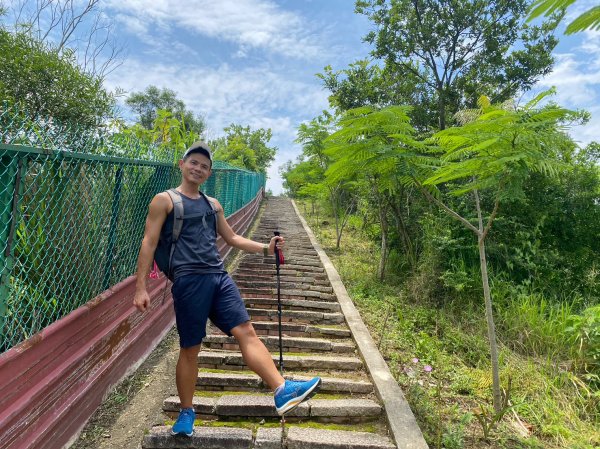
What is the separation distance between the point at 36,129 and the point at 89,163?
2.77 ft

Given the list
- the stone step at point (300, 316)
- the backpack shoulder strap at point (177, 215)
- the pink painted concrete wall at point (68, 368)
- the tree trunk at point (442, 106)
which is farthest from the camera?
the tree trunk at point (442, 106)

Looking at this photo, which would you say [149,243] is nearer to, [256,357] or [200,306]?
[200,306]

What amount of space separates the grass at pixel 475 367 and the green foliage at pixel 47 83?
641 centimetres

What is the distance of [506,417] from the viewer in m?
3.33

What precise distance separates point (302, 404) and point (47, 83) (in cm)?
818

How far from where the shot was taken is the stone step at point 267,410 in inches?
121

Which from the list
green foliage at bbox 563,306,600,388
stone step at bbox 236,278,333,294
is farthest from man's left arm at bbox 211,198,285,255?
green foliage at bbox 563,306,600,388

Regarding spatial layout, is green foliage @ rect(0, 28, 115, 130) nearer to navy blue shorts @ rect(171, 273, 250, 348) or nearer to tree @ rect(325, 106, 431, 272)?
tree @ rect(325, 106, 431, 272)

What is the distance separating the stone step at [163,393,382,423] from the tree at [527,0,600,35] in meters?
2.82

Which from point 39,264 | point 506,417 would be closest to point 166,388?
point 39,264

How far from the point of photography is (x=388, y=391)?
337cm

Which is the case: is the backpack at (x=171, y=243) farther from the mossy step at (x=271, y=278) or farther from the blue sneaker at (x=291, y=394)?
the mossy step at (x=271, y=278)

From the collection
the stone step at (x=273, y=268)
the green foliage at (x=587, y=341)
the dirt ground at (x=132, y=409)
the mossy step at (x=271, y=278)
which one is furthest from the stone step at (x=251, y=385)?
the stone step at (x=273, y=268)

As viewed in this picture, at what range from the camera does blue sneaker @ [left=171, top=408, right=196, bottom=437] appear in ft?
8.71
